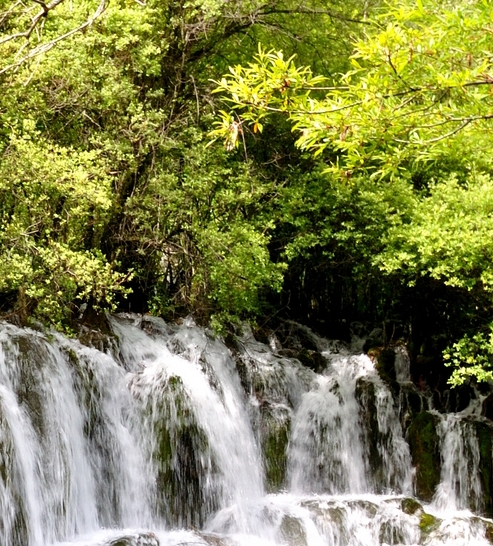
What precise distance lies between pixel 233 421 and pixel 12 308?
4062 millimetres

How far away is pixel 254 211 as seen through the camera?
1478 cm

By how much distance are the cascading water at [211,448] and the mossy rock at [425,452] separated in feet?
0.17

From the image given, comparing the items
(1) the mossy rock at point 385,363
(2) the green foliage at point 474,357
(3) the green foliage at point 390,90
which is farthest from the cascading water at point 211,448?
(3) the green foliage at point 390,90

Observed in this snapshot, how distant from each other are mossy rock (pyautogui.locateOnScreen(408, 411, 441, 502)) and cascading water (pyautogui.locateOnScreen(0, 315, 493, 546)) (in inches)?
2.0

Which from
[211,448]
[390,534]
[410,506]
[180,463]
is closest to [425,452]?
[410,506]

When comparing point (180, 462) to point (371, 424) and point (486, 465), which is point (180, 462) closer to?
point (371, 424)

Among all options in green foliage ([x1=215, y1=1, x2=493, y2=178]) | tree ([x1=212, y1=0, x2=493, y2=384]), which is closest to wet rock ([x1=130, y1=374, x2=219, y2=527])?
tree ([x1=212, y1=0, x2=493, y2=384])

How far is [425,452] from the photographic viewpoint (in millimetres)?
13453

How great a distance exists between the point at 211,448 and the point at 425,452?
178 inches

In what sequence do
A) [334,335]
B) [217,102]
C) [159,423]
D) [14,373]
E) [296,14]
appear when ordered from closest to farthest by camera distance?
[14,373] → [159,423] → [217,102] → [296,14] → [334,335]

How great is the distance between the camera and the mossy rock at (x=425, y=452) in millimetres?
13227

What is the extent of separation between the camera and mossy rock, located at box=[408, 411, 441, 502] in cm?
1323

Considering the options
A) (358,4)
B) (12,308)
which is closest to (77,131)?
(12,308)

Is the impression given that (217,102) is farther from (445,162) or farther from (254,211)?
(445,162)
